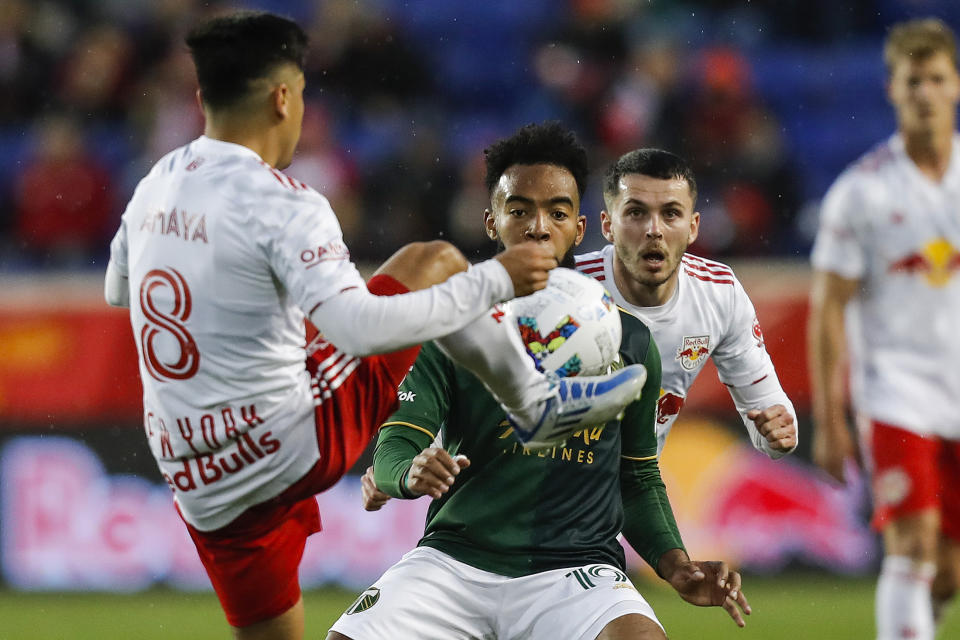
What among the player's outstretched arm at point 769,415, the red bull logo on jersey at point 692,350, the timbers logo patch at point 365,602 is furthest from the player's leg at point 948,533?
the timbers logo patch at point 365,602

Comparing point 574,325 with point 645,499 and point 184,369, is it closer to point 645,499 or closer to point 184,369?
point 645,499

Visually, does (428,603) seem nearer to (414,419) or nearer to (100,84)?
(414,419)

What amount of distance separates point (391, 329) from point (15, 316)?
583cm

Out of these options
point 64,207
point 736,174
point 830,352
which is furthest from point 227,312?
point 736,174

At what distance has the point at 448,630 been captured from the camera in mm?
3814

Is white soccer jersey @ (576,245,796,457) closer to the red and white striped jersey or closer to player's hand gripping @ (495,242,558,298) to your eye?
player's hand gripping @ (495,242,558,298)

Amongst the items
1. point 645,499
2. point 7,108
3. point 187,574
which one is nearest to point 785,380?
point 187,574

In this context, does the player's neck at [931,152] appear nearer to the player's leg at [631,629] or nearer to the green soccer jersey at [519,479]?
the green soccer jersey at [519,479]

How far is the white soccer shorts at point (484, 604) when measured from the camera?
12.2ft

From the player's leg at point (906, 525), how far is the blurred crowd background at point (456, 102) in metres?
3.63

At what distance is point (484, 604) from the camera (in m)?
3.85

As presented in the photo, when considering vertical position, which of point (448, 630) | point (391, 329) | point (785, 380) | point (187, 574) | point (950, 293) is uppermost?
point (391, 329)

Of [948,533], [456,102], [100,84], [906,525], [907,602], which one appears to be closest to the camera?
[907,602]

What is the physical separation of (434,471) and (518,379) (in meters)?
0.35
